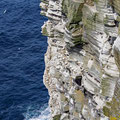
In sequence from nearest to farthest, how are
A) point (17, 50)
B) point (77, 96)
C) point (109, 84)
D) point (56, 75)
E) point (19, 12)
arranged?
point (109, 84), point (77, 96), point (56, 75), point (17, 50), point (19, 12)

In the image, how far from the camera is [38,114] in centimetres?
7000

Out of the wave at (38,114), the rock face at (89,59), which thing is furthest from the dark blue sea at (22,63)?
the rock face at (89,59)

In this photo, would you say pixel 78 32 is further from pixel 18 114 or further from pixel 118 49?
pixel 18 114

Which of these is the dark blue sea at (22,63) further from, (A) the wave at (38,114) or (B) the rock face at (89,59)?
(B) the rock face at (89,59)

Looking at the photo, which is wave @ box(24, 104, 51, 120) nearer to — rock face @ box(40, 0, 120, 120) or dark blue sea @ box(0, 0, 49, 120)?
dark blue sea @ box(0, 0, 49, 120)

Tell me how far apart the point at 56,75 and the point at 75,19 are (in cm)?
1404

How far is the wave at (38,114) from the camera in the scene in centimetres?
6912

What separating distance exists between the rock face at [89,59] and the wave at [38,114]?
29993 millimetres

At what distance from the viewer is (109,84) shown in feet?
80.4

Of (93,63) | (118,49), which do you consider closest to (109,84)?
(93,63)

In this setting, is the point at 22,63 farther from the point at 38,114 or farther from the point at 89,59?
the point at 89,59

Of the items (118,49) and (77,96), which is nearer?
(118,49)

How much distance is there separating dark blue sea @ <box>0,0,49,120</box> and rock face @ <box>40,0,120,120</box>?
1316 inches

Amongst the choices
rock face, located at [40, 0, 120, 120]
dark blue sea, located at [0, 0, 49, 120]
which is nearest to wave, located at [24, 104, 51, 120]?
dark blue sea, located at [0, 0, 49, 120]
